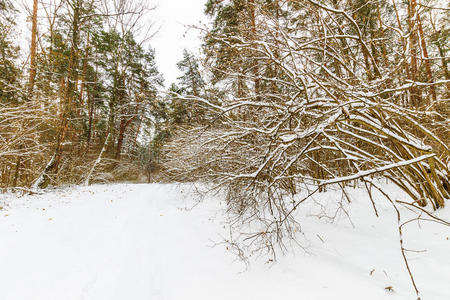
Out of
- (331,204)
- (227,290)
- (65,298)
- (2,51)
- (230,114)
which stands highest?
(2,51)

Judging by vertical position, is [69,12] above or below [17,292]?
above

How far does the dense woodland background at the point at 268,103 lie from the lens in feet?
7.69

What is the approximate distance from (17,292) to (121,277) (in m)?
1.07

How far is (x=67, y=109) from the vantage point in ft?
26.4

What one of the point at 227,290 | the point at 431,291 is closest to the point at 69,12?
the point at 227,290

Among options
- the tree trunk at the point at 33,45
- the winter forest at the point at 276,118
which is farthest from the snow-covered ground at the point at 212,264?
the tree trunk at the point at 33,45

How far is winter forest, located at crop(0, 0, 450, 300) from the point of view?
2.24 m

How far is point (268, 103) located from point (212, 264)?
2362 mm

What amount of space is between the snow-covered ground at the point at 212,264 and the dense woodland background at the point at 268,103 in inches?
18.9

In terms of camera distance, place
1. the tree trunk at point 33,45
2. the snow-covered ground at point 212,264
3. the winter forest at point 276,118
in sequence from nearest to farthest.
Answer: the snow-covered ground at point 212,264 → the winter forest at point 276,118 → the tree trunk at point 33,45

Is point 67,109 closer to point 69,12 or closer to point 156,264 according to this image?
point 69,12

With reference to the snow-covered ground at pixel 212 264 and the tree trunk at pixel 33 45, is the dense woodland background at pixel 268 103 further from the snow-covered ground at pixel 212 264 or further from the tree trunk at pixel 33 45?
the snow-covered ground at pixel 212 264

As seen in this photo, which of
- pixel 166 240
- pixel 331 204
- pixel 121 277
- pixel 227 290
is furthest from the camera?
pixel 331 204

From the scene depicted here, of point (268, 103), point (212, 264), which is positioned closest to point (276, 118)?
point (268, 103)
